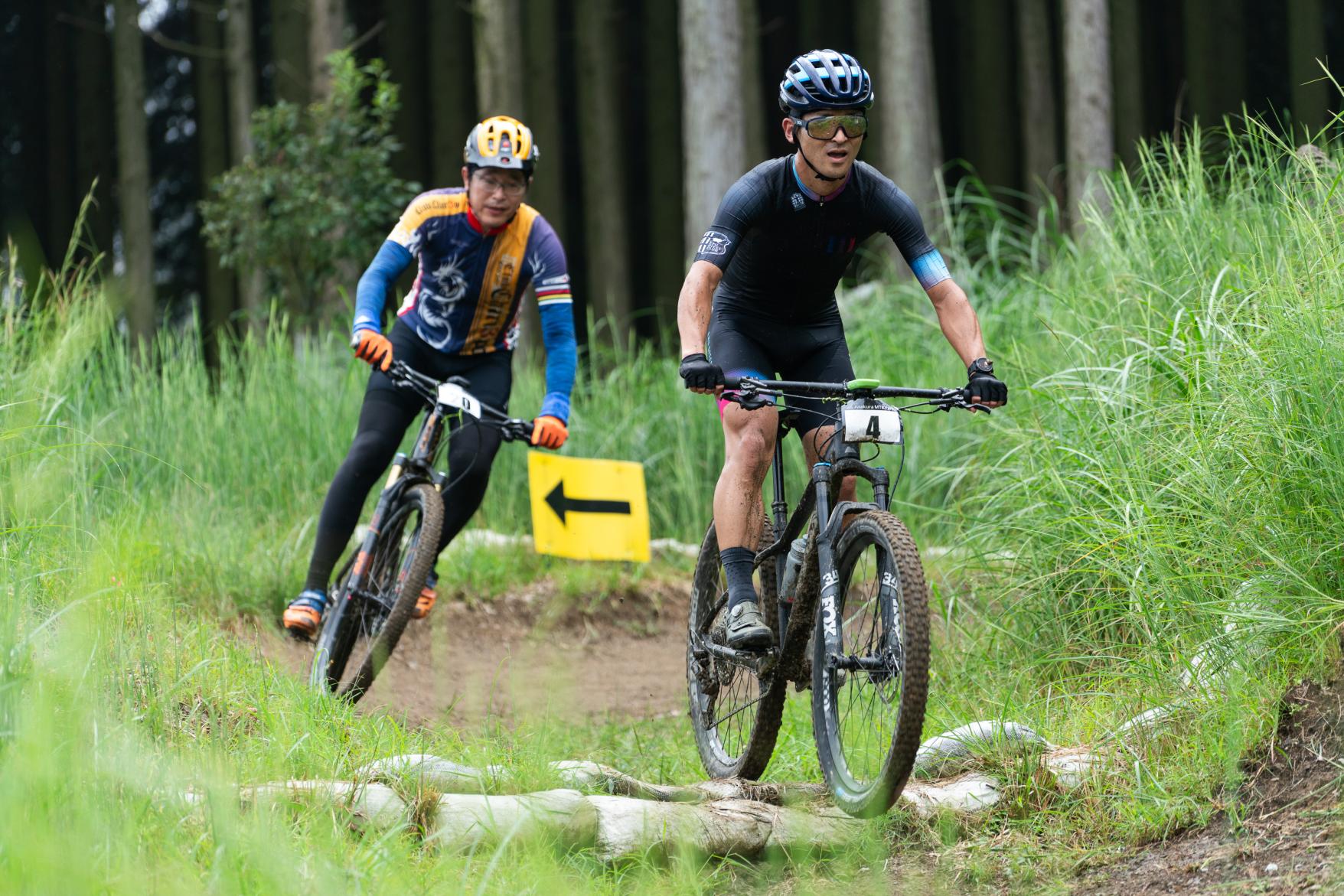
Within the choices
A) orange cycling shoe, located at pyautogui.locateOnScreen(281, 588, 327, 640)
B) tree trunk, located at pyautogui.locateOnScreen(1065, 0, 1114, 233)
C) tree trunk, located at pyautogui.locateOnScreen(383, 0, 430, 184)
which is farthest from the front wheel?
tree trunk, located at pyautogui.locateOnScreen(383, 0, 430, 184)

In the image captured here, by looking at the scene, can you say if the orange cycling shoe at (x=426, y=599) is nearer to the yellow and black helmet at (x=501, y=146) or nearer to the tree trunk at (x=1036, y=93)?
the yellow and black helmet at (x=501, y=146)

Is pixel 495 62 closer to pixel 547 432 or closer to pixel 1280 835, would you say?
pixel 547 432

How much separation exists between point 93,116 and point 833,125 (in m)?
17.8

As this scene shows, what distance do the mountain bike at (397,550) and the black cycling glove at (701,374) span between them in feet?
6.03

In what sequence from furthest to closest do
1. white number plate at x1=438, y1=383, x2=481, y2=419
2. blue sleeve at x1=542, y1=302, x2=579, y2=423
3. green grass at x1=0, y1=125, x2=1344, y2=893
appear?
blue sleeve at x1=542, y1=302, x2=579, y2=423 < white number plate at x1=438, y1=383, x2=481, y2=419 < green grass at x1=0, y1=125, x2=1344, y2=893

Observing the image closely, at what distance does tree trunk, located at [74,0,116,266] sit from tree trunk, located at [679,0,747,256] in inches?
430

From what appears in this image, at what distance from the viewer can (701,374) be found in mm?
3930

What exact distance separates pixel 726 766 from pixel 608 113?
1221 cm

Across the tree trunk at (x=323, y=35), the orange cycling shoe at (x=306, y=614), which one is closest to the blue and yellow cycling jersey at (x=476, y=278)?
the orange cycling shoe at (x=306, y=614)

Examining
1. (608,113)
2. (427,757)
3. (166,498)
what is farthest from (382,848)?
(608,113)

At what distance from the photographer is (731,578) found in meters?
4.52

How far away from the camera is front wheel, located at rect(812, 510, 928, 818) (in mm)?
3572

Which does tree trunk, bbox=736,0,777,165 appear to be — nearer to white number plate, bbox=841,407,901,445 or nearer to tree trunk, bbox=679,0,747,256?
tree trunk, bbox=679,0,747,256

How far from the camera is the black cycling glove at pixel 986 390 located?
4.02 m
